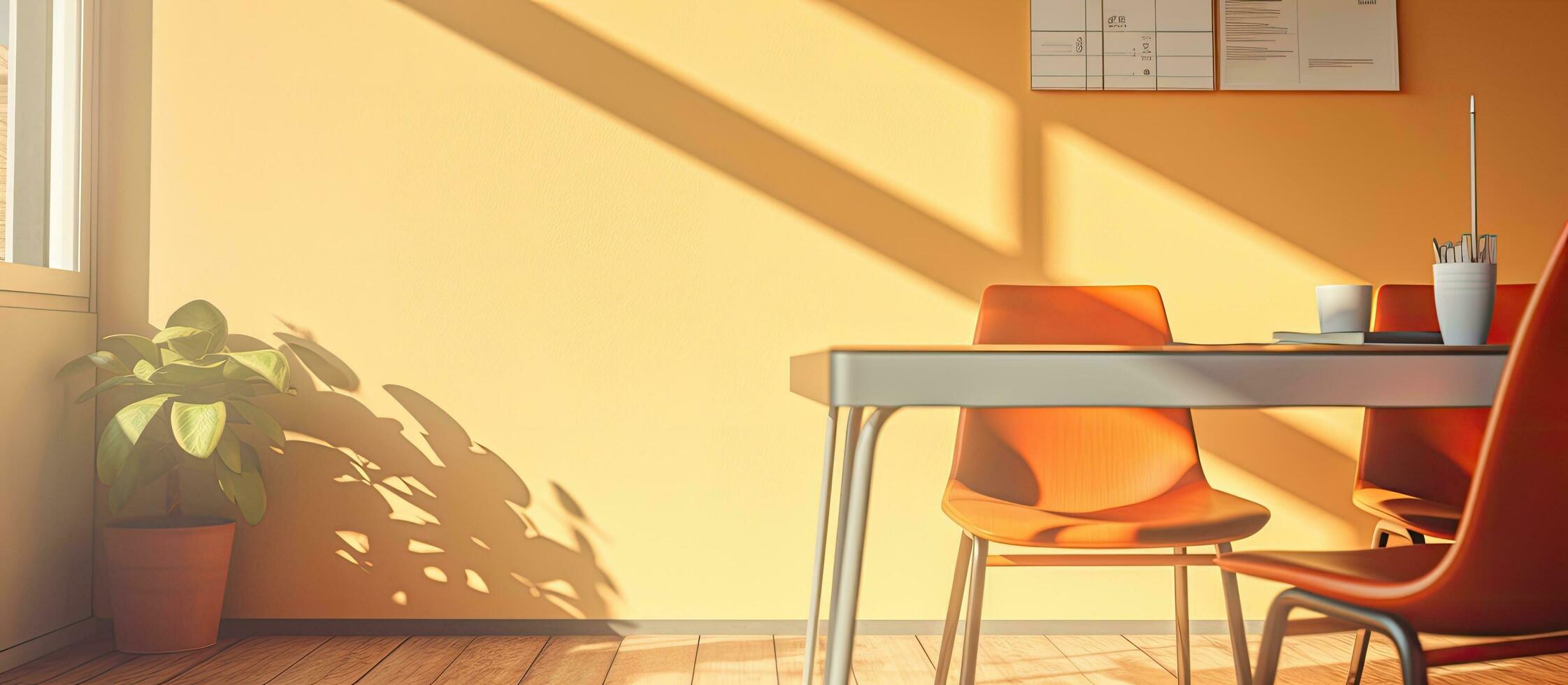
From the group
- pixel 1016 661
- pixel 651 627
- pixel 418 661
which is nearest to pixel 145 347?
pixel 418 661

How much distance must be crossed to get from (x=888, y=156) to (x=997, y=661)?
1.21 m

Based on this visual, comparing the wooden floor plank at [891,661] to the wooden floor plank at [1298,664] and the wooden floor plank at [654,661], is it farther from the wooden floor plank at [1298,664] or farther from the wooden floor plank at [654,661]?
the wooden floor plank at [1298,664]

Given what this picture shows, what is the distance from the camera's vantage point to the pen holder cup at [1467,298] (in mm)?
1179

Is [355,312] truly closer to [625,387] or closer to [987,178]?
[625,387]

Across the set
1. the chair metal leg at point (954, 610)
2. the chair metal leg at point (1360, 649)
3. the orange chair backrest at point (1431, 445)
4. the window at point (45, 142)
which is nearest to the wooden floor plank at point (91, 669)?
the window at point (45, 142)

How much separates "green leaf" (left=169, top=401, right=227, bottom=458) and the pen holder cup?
2082mm

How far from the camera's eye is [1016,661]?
2.22 meters

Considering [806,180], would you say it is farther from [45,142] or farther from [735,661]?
[45,142]

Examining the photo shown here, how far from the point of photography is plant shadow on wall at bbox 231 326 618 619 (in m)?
2.41

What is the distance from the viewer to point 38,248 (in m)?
2.29

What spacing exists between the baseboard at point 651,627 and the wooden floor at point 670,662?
0.07 feet

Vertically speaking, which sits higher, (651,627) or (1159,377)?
(1159,377)

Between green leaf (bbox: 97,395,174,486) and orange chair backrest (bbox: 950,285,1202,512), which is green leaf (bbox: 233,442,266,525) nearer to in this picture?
green leaf (bbox: 97,395,174,486)

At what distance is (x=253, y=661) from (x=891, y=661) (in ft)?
4.52
